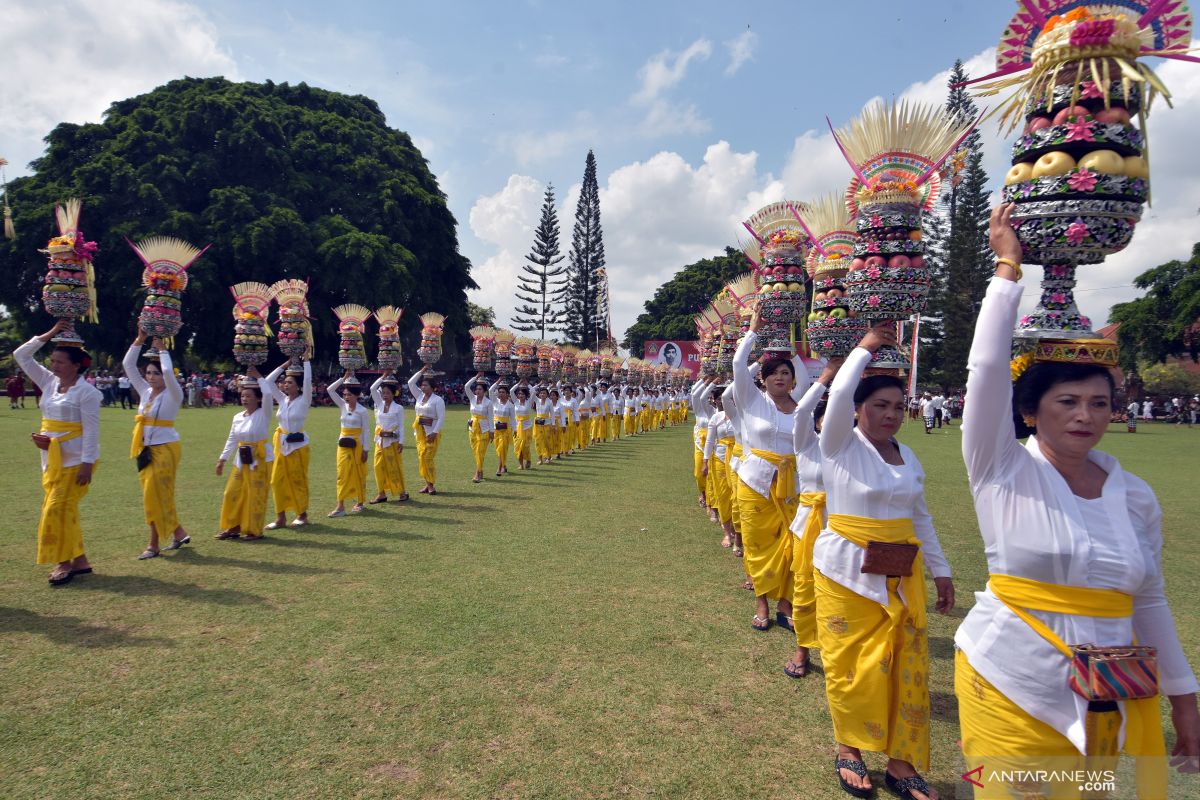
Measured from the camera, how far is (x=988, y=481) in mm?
1950

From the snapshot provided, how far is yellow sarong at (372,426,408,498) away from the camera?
30.6 ft

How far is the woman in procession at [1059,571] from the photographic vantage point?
5.88 ft

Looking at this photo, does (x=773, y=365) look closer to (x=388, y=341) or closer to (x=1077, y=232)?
(x=1077, y=232)

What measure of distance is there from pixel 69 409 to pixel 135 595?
1707 mm

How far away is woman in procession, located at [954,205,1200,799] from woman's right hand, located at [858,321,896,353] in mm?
779

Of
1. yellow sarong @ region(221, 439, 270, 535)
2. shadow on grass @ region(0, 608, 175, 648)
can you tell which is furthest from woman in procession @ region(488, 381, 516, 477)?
shadow on grass @ region(0, 608, 175, 648)

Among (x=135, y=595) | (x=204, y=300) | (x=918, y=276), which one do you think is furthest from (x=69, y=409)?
(x=204, y=300)

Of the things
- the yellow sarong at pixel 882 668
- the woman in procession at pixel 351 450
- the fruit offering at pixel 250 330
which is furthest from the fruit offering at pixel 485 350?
the yellow sarong at pixel 882 668

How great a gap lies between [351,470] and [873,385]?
7265 millimetres

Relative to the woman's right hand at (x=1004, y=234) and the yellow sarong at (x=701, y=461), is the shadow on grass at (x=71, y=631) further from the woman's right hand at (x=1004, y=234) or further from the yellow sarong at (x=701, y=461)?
the yellow sarong at (x=701, y=461)

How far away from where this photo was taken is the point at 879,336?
2.77 meters

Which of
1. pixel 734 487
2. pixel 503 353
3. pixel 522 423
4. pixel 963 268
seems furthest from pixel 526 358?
pixel 963 268

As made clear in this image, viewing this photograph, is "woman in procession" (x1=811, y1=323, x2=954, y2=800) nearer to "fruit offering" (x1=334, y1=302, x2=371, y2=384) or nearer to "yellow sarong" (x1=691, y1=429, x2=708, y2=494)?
"yellow sarong" (x1=691, y1=429, x2=708, y2=494)

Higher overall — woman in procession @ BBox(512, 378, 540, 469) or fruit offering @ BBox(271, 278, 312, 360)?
fruit offering @ BBox(271, 278, 312, 360)
